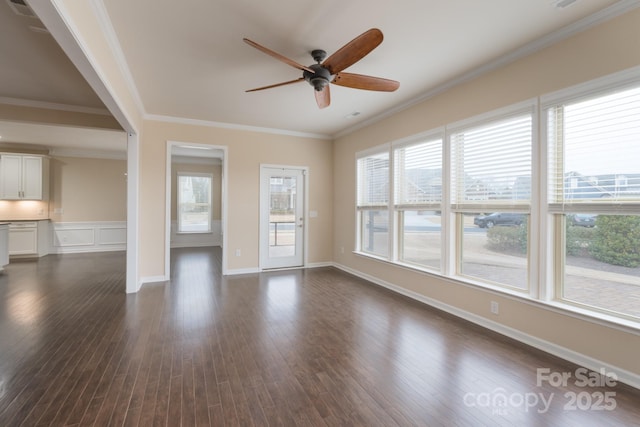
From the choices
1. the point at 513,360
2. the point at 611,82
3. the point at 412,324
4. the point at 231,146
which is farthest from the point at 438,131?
the point at 231,146

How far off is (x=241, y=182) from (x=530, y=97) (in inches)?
185

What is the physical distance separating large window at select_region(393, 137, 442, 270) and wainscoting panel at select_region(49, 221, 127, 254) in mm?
8217

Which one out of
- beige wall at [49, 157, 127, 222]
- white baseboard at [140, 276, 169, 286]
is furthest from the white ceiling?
beige wall at [49, 157, 127, 222]

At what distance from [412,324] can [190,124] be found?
498 cm

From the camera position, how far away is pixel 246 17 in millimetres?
2467

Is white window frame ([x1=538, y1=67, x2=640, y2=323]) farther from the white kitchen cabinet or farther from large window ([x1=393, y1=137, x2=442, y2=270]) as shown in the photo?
the white kitchen cabinet

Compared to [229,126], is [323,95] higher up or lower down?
lower down

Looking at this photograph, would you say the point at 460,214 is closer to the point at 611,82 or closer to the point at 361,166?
the point at 611,82

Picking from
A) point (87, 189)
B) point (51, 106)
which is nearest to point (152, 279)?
point (51, 106)

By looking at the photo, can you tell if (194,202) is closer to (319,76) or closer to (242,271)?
(242,271)

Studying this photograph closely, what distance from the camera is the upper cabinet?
7.02m

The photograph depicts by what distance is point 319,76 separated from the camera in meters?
2.81

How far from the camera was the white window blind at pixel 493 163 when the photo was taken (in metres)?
2.90

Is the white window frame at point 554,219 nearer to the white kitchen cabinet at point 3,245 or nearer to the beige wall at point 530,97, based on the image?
the beige wall at point 530,97
